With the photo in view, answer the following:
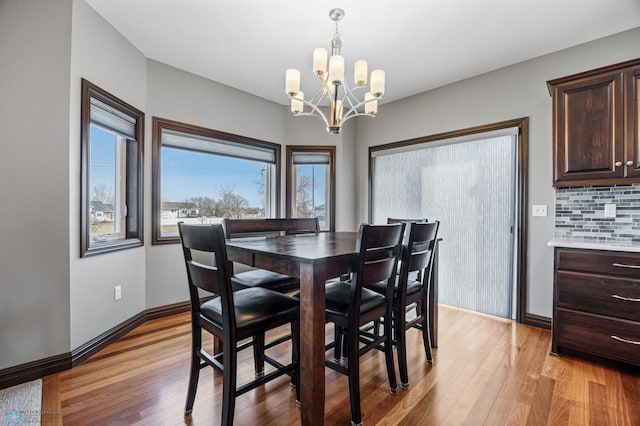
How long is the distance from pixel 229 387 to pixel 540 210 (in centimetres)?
302

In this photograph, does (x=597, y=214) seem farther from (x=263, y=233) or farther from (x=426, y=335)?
(x=263, y=233)

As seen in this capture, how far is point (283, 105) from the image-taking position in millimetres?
4207

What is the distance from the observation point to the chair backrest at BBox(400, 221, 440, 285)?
70.8 inches

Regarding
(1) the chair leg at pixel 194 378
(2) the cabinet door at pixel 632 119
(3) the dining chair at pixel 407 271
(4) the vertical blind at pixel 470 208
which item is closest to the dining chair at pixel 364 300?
(3) the dining chair at pixel 407 271

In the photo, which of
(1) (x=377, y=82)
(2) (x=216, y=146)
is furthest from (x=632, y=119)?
(2) (x=216, y=146)

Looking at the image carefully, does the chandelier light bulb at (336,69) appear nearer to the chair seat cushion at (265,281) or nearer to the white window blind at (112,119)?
the chair seat cushion at (265,281)

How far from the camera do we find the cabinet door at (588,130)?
7.02ft

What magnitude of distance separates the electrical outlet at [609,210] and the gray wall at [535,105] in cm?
37

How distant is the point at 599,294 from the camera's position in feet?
6.83

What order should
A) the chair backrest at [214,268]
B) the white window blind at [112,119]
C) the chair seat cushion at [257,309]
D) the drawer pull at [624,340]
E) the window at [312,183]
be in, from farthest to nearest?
the window at [312,183]
the white window blind at [112,119]
the drawer pull at [624,340]
the chair seat cushion at [257,309]
the chair backrest at [214,268]

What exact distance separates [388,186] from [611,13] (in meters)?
2.52

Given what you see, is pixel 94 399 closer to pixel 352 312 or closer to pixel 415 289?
pixel 352 312

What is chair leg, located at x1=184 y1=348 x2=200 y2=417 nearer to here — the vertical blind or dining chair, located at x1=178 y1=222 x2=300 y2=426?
dining chair, located at x1=178 y1=222 x2=300 y2=426

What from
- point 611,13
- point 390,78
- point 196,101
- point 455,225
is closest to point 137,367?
point 196,101
